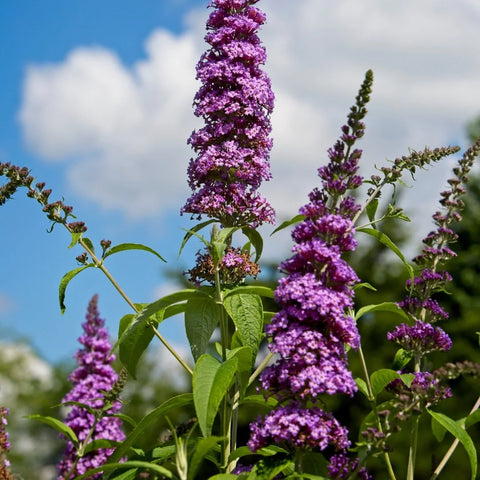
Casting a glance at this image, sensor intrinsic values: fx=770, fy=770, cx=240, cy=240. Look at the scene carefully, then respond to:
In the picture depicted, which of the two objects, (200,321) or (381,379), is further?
(200,321)

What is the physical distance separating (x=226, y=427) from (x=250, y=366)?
1.79ft

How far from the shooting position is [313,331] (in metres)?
3.23

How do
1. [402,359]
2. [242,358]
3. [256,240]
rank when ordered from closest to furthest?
[242,358] → [402,359] → [256,240]

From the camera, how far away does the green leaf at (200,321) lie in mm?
4426

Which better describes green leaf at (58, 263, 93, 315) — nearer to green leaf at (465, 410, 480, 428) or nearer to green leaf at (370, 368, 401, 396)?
green leaf at (370, 368, 401, 396)

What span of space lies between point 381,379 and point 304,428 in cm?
95

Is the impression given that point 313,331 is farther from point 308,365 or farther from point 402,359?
point 402,359

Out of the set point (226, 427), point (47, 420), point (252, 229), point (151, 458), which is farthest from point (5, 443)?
point (252, 229)

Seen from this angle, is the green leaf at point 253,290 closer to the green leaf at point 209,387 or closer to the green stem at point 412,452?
the green leaf at point 209,387

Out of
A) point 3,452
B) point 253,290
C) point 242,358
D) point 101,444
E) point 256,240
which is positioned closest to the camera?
point 242,358

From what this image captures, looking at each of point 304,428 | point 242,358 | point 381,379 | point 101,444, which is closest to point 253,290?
point 242,358

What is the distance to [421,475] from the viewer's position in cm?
2547

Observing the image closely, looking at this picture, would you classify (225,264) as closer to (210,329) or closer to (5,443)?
(210,329)

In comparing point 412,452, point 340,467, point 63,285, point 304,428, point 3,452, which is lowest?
point 340,467
